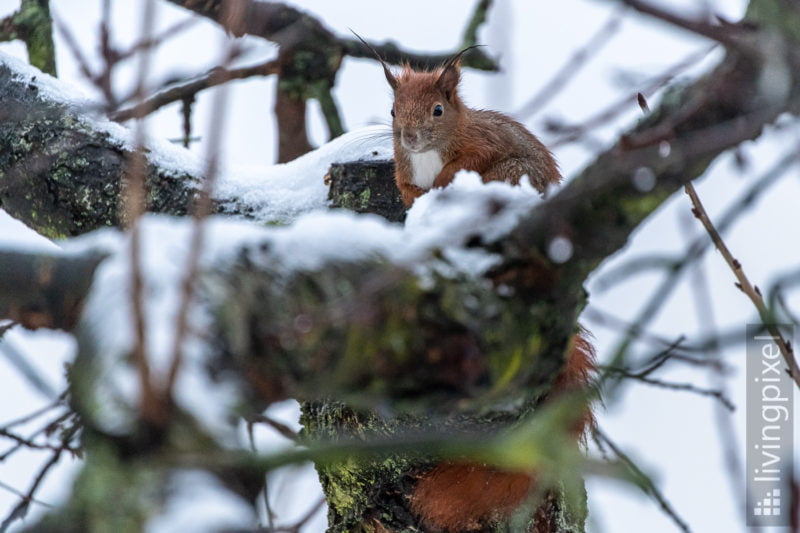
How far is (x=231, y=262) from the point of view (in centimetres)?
132

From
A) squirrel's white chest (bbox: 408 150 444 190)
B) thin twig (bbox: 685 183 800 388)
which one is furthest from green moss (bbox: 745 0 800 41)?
squirrel's white chest (bbox: 408 150 444 190)

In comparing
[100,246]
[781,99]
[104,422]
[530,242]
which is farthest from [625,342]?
[100,246]

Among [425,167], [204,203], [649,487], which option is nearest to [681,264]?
[649,487]

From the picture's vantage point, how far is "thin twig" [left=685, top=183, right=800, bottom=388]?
1332 mm

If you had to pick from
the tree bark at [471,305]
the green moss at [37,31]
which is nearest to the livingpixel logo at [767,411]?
the tree bark at [471,305]

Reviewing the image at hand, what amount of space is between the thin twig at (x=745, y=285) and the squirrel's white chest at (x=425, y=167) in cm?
119

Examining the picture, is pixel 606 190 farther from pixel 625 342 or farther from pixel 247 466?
pixel 247 466

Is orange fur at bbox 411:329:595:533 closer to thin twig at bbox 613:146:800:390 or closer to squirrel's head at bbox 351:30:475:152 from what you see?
thin twig at bbox 613:146:800:390

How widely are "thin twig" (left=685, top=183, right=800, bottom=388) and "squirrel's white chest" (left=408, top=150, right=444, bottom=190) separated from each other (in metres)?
1.19

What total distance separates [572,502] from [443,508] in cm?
48

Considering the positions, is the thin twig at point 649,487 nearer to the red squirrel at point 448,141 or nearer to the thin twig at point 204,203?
the thin twig at point 204,203

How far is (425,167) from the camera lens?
2.78m

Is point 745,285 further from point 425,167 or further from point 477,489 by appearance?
point 425,167

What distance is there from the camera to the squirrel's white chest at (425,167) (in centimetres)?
270
